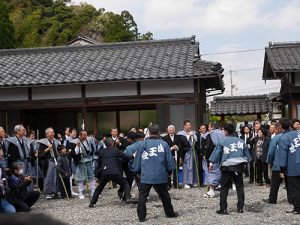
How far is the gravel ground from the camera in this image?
768 centimetres

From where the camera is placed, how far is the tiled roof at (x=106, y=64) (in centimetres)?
1396

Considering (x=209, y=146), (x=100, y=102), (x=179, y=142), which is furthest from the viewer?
(x=100, y=102)

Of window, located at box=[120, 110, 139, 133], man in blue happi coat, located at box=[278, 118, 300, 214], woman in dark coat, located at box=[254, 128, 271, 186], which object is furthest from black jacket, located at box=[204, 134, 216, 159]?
window, located at box=[120, 110, 139, 133]

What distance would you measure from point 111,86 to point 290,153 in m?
7.57

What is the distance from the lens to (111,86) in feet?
47.4

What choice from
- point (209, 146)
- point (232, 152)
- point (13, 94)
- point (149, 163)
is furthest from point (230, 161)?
point (13, 94)

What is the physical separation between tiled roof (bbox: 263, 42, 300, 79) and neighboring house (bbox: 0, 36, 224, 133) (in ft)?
5.92

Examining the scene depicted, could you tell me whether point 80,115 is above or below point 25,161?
above

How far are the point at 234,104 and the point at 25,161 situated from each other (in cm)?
1615

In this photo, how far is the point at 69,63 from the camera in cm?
1628

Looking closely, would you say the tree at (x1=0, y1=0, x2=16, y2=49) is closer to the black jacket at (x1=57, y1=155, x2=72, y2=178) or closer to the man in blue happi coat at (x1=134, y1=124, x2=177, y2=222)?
the black jacket at (x1=57, y1=155, x2=72, y2=178)

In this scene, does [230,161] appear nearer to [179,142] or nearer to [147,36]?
[179,142]

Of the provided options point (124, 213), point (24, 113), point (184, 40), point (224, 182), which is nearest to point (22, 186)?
point (124, 213)

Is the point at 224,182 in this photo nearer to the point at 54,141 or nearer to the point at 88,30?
the point at 54,141
